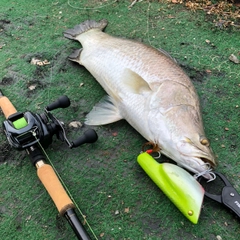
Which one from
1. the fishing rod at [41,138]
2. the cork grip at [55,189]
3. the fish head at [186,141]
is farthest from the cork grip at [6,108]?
the fish head at [186,141]

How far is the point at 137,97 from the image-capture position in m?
2.77

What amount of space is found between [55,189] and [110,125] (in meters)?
0.86

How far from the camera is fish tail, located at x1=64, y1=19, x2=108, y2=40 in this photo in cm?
364

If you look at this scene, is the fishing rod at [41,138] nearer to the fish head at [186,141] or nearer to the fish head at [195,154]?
the fish head at [186,141]

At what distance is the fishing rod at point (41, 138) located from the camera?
82.7 inches

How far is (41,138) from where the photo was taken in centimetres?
238

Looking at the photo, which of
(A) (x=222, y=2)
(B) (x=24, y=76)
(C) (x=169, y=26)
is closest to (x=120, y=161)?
(B) (x=24, y=76)

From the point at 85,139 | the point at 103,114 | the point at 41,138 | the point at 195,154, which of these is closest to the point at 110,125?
the point at 103,114

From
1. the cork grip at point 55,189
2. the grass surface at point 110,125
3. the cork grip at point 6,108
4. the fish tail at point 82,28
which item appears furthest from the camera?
the fish tail at point 82,28

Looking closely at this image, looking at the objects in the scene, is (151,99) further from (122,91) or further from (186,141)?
(186,141)

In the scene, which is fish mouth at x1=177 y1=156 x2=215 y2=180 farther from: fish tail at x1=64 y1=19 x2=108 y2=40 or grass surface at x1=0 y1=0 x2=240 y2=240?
fish tail at x1=64 y1=19 x2=108 y2=40

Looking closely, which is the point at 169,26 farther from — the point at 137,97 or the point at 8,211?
the point at 8,211

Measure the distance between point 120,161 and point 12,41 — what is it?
1.98 metres

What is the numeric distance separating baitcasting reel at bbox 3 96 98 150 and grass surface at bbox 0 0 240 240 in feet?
0.63
